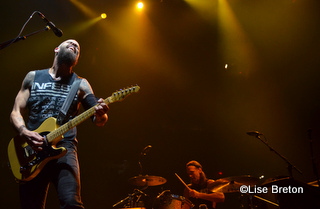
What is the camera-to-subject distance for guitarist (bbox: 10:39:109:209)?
242 centimetres

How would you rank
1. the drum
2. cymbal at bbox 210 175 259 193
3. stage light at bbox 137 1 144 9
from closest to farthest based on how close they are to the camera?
cymbal at bbox 210 175 259 193 < the drum < stage light at bbox 137 1 144 9

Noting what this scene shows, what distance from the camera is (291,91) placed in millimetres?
8977

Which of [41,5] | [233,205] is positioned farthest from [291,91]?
[41,5]

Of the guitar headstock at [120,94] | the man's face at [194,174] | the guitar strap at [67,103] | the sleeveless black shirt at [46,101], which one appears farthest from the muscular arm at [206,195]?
the guitar strap at [67,103]

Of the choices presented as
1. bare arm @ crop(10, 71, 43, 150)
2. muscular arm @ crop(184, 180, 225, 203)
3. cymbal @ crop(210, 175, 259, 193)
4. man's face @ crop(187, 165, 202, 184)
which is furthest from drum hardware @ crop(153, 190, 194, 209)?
bare arm @ crop(10, 71, 43, 150)

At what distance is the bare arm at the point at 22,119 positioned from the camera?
8.25ft

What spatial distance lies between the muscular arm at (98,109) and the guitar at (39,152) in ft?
Result: 0.24

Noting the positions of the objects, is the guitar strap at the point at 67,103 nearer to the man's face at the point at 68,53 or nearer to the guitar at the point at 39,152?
the guitar at the point at 39,152

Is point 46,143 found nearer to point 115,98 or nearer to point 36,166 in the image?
Result: point 36,166

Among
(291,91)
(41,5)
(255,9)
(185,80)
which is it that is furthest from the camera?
(185,80)

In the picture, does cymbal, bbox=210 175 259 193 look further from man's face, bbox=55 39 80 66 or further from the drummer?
man's face, bbox=55 39 80 66

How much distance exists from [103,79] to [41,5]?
300cm

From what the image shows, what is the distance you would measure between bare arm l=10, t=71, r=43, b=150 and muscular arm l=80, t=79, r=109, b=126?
579 mm

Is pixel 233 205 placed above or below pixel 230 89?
below
